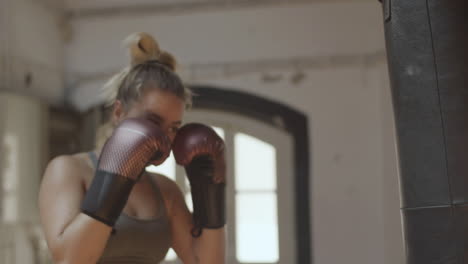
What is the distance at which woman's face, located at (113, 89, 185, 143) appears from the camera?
1.48 m

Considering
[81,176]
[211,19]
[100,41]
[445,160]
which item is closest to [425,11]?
[445,160]

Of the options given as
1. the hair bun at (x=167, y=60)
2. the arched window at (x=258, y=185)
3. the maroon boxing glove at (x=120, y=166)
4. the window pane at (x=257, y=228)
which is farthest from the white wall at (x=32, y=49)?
the maroon boxing glove at (x=120, y=166)

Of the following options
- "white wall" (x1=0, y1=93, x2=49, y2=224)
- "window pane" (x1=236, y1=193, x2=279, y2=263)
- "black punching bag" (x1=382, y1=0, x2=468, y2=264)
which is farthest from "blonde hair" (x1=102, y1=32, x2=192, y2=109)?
"window pane" (x1=236, y1=193, x2=279, y2=263)

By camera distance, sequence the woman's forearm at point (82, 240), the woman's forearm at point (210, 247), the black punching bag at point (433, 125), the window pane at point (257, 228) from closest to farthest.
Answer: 1. the black punching bag at point (433, 125)
2. the woman's forearm at point (82, 240)
3. the woman's forearm at point (210, 247)
4. the window pane at point (257, 228)

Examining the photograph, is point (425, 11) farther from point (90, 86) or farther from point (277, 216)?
point (90, 86)

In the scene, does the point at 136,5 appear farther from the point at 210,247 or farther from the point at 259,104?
the point at 210,247

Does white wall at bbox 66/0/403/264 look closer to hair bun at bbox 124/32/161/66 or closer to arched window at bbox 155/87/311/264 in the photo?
arched window at bbox 155/87/311/264

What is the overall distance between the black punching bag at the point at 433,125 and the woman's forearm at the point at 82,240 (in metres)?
0.64

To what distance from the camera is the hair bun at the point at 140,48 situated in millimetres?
1673

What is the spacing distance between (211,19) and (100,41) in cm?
83

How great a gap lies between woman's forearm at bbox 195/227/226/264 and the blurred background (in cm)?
226

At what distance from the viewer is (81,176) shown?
149 centimetres

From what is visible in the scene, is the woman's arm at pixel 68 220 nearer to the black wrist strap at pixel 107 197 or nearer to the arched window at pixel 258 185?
Result: the black wrist strap at pixel 107 197

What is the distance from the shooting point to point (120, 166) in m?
1.30
